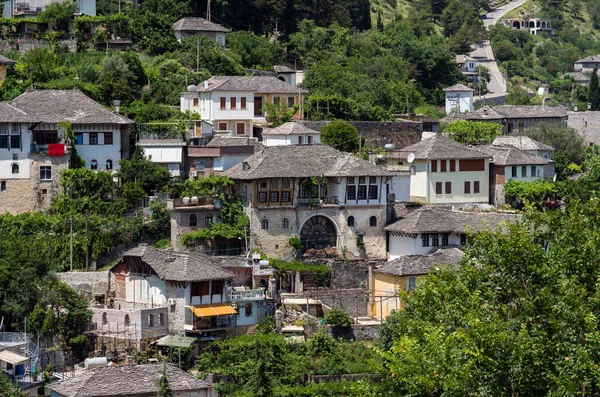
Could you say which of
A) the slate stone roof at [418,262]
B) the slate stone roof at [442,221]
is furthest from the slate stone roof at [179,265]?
the slate stone roof at [442,221]

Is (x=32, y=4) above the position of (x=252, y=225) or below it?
above

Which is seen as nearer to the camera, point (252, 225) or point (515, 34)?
point (252, 225)

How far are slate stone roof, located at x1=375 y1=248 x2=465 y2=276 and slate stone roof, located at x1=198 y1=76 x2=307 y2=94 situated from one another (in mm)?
17225

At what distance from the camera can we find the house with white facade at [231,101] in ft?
254

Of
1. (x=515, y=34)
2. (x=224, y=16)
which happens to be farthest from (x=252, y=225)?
(x=515, y=34)

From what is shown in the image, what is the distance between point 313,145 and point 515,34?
85.0 m

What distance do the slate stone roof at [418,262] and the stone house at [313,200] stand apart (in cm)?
308

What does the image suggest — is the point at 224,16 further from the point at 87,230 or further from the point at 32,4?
the point at 87,230

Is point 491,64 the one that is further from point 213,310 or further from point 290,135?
point 213,310

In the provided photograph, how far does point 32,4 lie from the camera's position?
8606 cm

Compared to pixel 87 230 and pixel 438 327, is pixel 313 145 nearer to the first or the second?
pixel 87 230

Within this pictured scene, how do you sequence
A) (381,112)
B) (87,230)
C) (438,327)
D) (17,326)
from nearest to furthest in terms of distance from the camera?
(438,327)
(17,326)
(87,230)
(381,112)

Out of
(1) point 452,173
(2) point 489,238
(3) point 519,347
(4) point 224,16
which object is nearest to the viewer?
(3) point 519,347

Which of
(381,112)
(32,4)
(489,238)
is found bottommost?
(489,238)
